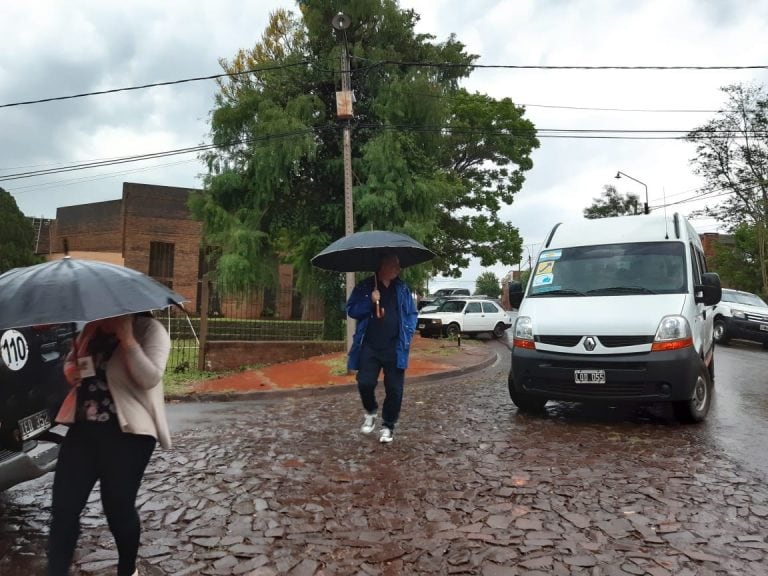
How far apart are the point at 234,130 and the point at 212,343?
6.76 meters

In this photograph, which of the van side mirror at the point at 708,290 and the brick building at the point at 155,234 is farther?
the brick building at the point at 155,234

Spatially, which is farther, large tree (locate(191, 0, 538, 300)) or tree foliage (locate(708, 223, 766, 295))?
tree foliage (locate(708, 223, 766, 295))

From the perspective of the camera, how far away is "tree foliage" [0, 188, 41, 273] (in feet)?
78.8

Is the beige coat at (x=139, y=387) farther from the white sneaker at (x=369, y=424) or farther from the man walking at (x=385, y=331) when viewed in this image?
the white sneaker at (x=369, y=424)

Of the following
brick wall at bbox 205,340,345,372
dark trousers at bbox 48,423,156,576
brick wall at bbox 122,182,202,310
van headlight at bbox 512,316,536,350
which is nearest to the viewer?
dark trousers at bbox 48,423,156,576

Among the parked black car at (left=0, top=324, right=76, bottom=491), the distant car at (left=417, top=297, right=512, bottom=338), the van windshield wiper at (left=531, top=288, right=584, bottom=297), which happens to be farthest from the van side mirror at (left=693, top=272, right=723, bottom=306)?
the distant car at (left=417, top=297, right=512, bottom=338)

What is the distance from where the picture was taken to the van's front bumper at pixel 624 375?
5449 millimetres

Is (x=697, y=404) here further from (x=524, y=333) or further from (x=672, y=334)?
(x=524, y=333)

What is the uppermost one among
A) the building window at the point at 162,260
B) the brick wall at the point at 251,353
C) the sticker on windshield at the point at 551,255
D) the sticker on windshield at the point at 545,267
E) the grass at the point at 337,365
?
the building window at the point at 162,260

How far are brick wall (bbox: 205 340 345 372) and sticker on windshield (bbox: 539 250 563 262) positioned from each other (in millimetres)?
6615

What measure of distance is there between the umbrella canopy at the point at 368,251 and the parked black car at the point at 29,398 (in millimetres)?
2525

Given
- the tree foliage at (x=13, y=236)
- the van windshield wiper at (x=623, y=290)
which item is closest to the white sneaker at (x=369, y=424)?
the van windshield wiper at (x=623, y=290)

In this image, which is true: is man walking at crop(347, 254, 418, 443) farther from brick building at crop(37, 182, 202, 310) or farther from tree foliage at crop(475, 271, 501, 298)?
tree foliage at crop(475, 271, 501, 298)

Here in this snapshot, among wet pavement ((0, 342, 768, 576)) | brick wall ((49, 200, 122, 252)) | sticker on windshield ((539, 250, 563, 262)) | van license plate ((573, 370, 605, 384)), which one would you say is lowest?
wet pavement ((0, 342, 768, 576))
